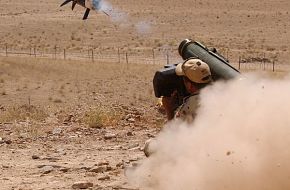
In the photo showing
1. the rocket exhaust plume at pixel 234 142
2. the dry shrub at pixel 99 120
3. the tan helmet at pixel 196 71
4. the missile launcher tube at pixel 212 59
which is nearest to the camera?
the rocket exhaust plume at pixel 234 142

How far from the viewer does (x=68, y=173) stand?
8.30m

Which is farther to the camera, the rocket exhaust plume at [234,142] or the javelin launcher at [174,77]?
the javelin launcher at [174,77]

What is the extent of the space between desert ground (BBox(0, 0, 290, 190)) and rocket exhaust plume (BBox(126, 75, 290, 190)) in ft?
4.18

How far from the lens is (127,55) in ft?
137

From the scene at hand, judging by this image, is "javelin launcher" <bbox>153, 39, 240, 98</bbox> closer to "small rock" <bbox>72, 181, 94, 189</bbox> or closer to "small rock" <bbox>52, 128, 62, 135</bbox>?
"small rock" <bbox>72, 181, 94, 189</bbox>

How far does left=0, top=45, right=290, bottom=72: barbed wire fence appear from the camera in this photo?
1490 inches

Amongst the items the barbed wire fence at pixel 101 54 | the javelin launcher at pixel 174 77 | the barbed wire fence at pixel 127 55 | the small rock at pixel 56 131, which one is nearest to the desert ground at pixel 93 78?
the small rock at pixel 56 131

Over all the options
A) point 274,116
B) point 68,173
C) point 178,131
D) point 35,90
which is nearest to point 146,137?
point 68,173

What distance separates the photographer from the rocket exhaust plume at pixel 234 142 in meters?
5.58

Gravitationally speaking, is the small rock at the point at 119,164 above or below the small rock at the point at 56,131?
above

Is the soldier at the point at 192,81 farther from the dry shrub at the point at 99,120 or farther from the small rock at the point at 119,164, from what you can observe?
the dry shrub at the point at 99,120

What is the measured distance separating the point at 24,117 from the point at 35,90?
33.9 feet

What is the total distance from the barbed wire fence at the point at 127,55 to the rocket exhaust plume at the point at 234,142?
98.8ft

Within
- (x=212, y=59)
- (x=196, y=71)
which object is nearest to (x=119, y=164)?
(x=212, y=59)
